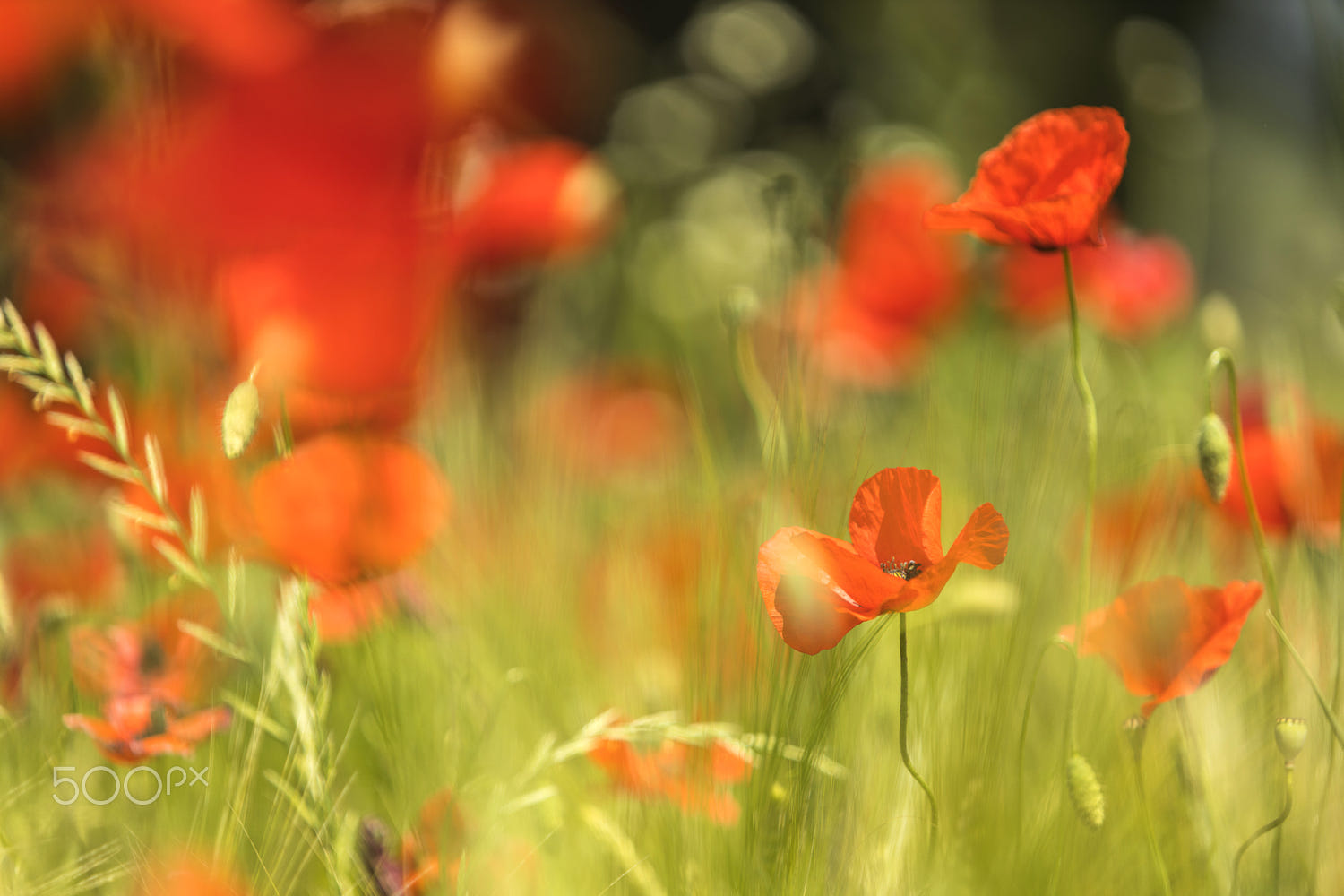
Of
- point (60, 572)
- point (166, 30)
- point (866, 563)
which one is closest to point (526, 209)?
point (166, 30)

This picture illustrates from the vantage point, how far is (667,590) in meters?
0.51

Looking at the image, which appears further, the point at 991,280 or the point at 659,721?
the point at 991,280

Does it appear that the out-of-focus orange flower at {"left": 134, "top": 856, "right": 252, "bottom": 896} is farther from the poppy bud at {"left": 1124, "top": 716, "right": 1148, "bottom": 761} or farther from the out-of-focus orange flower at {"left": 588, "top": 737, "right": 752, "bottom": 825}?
the poppy bud at {"left": 1124, "top": 716, "right": 1148, "bottom": 761}

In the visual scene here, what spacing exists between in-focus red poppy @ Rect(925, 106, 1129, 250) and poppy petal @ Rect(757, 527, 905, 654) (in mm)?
118

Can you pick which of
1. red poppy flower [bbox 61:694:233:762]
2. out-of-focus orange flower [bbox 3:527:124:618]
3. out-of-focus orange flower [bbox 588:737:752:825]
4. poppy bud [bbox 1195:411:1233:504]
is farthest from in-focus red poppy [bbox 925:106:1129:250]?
out-of-focus orange flower [bbox 3:527:124:618]

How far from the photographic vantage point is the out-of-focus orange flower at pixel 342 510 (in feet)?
1.29

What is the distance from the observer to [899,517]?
1.02 feet

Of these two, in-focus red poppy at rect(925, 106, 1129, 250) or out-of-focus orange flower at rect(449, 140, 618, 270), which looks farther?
out-of-focus orange flower at rect(449, 140, 618, 270)

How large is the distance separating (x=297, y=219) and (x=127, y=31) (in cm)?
13

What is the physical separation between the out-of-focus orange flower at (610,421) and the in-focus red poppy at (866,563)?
34 centimetres

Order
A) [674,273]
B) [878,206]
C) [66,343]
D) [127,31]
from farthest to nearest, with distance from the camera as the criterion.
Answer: [674,273] < [66,343] < [878,206] < [127,31]

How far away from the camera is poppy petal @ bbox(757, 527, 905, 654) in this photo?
11.1 inches

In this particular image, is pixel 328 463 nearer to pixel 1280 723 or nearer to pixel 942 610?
pixel 942 610

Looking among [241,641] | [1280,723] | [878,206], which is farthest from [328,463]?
[878,206]
